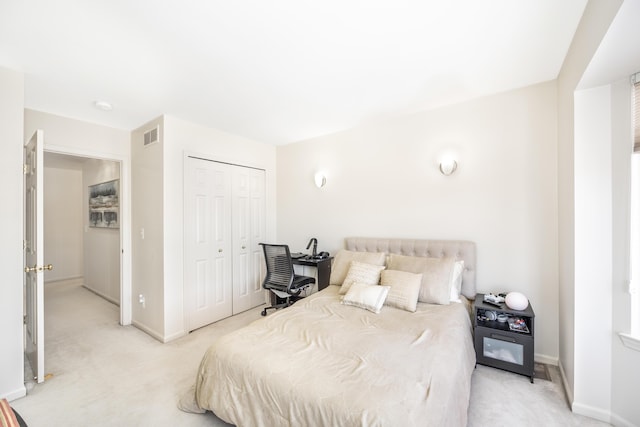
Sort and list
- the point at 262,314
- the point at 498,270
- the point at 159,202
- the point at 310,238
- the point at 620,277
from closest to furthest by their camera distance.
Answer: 1. the point at 620,277
2. the point at 498,270
3. the point at 159,202
4. the point at 262,314
5. the point at 310,238

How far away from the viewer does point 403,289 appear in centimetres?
241

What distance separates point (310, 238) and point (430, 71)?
2688mm

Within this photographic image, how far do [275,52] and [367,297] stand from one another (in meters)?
2.16

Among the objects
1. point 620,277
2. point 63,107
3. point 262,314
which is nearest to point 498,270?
point 620,277

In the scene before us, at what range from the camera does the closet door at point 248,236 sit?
3865 mm

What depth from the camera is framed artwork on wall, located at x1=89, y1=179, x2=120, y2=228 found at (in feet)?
14.5

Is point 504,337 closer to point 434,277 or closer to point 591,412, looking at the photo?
point 591,412

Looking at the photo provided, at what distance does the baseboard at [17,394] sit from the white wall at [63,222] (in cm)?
474

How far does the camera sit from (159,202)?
306 centimetres

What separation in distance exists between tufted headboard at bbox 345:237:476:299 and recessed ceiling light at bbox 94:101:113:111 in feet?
10.3

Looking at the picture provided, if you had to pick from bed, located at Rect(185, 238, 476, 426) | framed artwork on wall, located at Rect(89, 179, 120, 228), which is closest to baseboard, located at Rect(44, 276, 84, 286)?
framed artwork on wall, located at Rect(89, 179, 120, 228)

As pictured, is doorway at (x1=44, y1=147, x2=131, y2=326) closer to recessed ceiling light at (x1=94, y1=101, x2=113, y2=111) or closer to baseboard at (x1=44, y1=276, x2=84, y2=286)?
baseboard at (x1=44, y1=276, x2=84, y2=286)

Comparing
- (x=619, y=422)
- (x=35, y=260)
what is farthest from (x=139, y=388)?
(x=619, y=422)

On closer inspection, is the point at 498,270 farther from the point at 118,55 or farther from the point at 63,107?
the point at 63,107
